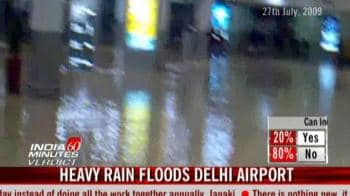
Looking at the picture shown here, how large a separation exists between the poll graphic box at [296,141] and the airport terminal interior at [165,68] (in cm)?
3

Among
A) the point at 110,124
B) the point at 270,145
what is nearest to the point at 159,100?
the point at 110,124

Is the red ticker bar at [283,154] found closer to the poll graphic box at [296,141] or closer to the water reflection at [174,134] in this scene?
the poll graphic box at [296,141]

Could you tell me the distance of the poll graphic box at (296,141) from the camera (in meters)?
1.77

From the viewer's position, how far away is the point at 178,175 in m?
1.78

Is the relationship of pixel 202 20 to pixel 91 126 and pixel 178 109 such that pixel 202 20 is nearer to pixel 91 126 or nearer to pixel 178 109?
pixel 178 109

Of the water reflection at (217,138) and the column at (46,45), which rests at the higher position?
the column at (46,45)

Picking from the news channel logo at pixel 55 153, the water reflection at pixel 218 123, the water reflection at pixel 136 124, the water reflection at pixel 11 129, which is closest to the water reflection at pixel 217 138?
the water reflection at pixel 218 123

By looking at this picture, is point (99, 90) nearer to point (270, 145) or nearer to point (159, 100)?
point (159, 100)

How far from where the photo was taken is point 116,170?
178cm

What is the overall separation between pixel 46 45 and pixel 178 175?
356 mm

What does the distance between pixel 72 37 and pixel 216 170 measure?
0.38m

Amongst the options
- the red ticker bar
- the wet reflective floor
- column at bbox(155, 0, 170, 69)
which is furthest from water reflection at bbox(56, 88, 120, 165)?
the red ticker bar

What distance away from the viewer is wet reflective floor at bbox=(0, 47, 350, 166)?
179cm

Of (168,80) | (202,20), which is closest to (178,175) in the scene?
(168,80)
